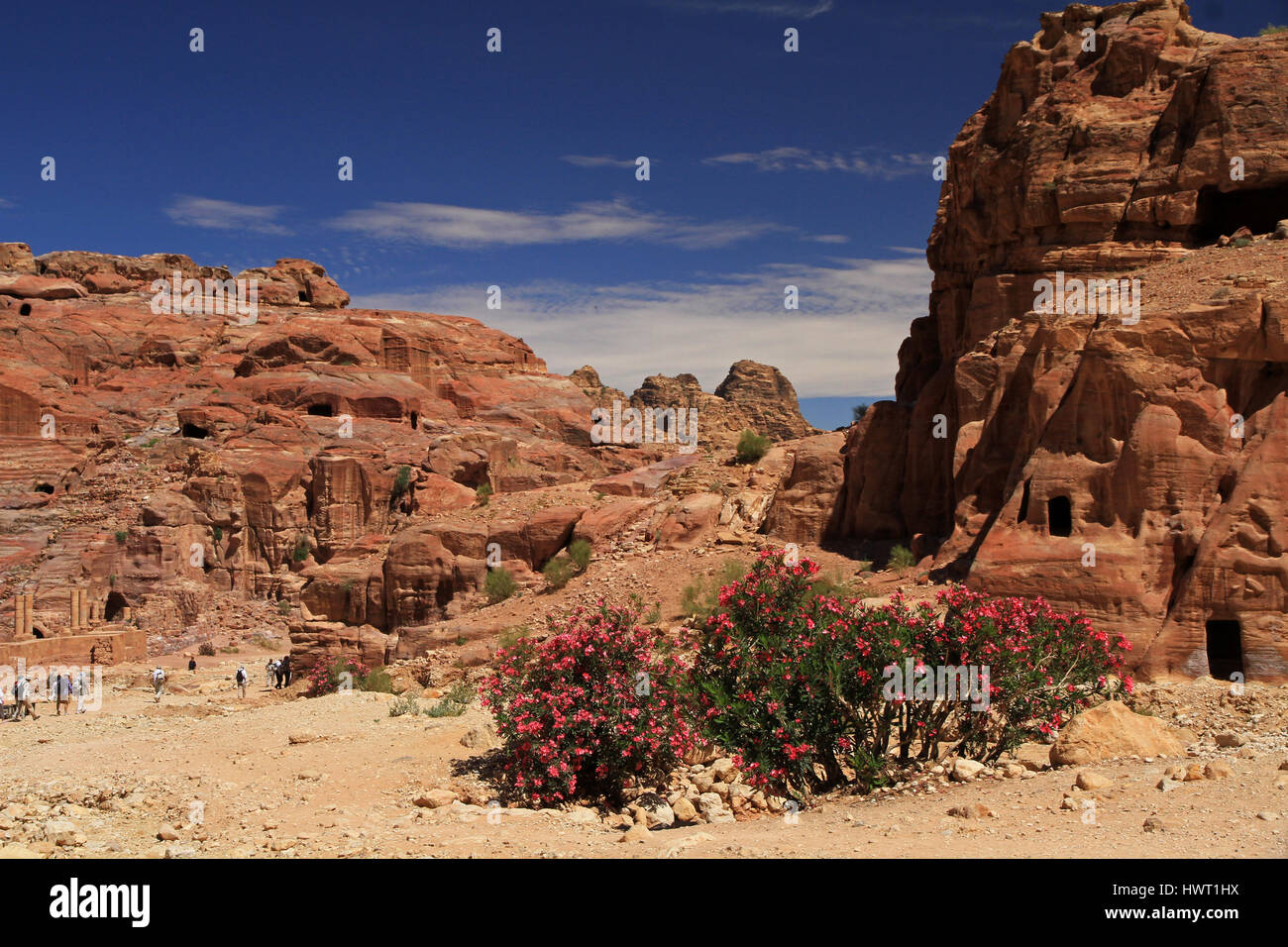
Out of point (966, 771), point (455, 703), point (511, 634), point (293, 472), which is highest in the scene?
point (293, 472)

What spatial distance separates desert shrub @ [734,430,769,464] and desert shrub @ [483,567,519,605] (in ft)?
33.5

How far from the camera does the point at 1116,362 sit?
782 inches

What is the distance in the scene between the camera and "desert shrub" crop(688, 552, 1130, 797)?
43.2ft

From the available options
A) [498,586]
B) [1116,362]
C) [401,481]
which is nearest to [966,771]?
[1116,362]

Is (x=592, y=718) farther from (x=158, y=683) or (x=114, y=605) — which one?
(x=114, y=605)

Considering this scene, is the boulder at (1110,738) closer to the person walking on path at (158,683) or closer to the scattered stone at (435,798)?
the scattered stone at (435,798)

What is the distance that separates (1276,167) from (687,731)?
20545 mm

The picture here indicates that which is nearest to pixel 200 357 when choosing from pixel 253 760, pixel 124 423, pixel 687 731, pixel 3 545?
pixel 124 423

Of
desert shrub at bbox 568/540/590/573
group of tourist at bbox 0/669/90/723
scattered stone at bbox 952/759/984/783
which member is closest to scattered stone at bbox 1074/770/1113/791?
scattered stone at bbox 952/759/984/783

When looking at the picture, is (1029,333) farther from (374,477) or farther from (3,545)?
(3,545)

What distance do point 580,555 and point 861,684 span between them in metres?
18.4

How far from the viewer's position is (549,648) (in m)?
15.2
